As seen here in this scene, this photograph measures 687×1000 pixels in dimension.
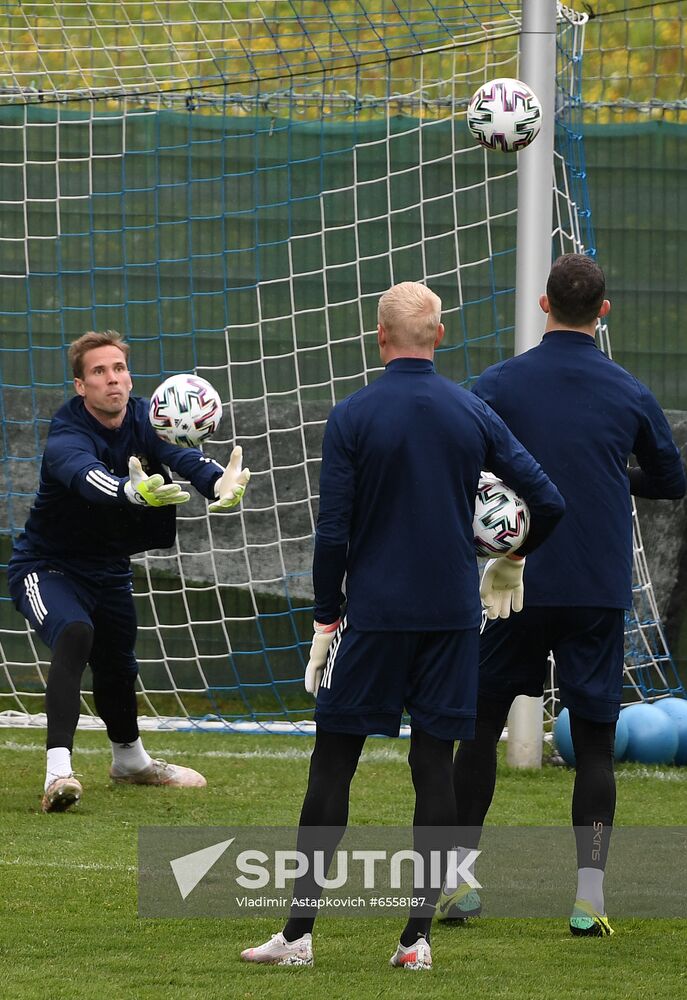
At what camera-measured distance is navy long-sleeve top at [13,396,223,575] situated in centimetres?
521

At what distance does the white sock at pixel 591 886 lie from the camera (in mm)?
3742

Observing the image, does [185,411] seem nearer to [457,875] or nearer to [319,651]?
[319,651]

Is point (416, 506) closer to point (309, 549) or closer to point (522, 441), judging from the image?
point (522, 441)

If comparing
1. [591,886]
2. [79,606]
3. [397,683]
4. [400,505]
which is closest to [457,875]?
[591,886]

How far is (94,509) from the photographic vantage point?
17.5 feet

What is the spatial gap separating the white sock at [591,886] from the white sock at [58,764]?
2102 millimetres

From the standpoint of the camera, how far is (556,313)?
13.0ft

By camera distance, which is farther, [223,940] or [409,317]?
[223,940]

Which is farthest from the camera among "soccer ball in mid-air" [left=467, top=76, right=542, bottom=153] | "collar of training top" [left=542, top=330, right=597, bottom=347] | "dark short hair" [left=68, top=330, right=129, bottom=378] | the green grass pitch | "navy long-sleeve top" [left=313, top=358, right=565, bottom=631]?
"soccer ball in mid-air" [left=467, top=76, right=542, bottom=153]

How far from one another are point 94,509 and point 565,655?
6.91ft

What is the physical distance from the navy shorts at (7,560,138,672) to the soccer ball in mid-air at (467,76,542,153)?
6.97 feet

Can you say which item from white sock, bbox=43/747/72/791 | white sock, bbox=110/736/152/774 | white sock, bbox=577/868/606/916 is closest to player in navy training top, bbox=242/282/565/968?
white sock, bbox=577/868/606/916

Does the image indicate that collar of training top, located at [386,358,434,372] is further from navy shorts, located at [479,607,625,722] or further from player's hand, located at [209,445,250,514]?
player's hand, located at [209,445,250,514]

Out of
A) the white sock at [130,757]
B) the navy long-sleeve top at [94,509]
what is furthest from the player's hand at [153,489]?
the white sock at [130,757]
